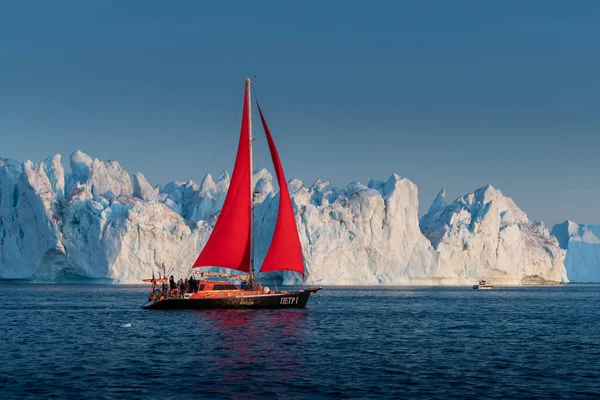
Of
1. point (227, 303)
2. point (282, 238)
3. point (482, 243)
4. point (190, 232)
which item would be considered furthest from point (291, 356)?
point (482, 243)

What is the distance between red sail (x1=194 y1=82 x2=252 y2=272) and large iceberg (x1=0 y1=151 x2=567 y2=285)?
37.1 meters

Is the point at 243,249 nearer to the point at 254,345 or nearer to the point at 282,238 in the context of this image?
the point at 282,238

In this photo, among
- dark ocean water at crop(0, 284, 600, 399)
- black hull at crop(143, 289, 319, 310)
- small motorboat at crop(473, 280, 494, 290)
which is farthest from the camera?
small motorboat at crop(473, 280, 494, 290)

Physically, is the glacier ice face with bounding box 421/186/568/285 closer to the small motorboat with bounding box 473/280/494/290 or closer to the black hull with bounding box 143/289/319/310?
the small motorboat with bounding box 473/280/494/290

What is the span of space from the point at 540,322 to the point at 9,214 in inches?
2731

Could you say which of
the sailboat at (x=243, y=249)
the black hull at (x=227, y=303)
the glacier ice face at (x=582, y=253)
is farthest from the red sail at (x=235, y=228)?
the glacier ice face at (x=582, y=253)

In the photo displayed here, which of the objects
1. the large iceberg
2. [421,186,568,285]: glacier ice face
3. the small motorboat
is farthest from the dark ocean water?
[421,186,568,285]: glacier ice face

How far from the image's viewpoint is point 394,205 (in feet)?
297

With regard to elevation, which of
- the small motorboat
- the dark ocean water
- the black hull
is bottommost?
the dark ocean water

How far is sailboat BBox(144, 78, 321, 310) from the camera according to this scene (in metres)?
39.9

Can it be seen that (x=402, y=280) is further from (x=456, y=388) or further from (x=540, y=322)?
(x=456, y=388)

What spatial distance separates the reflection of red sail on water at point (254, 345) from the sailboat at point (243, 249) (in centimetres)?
155

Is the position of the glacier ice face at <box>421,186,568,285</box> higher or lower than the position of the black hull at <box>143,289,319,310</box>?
higher

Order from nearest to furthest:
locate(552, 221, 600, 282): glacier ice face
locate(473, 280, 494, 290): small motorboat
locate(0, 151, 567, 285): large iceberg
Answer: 1. locate(0, 151, 567, 285): large iceberg
2. locate(473, 280, 494, 290): small motorboat
3. locate(552, 221, 600, 282): glacier ice face
